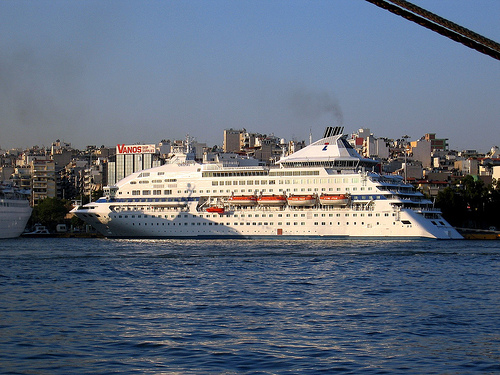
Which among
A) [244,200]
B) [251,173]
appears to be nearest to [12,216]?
[251,173]

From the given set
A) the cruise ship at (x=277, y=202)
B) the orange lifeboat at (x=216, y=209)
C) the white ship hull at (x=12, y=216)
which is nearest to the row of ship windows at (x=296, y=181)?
the cruise ship at (x=277, y=202)

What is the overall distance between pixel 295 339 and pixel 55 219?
78722mm

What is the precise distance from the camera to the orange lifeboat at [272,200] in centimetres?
5788

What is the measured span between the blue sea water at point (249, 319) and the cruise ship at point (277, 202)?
78.7 feet

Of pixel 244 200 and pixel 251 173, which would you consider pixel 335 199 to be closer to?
pixel 244 200

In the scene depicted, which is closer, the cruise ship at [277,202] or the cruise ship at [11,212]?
the cruise ship at [277,202]

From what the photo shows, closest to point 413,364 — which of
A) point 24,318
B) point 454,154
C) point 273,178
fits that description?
point 24,318

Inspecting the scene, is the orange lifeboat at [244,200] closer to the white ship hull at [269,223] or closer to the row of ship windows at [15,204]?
the white ship hull at [269,223]

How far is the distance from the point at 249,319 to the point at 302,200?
132 ft

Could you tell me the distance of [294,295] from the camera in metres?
21.9

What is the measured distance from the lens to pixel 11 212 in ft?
233

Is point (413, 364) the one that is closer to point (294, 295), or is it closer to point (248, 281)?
point (294, 295)

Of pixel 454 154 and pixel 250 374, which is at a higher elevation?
pixel 454 154

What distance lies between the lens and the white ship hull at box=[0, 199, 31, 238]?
226 ft
